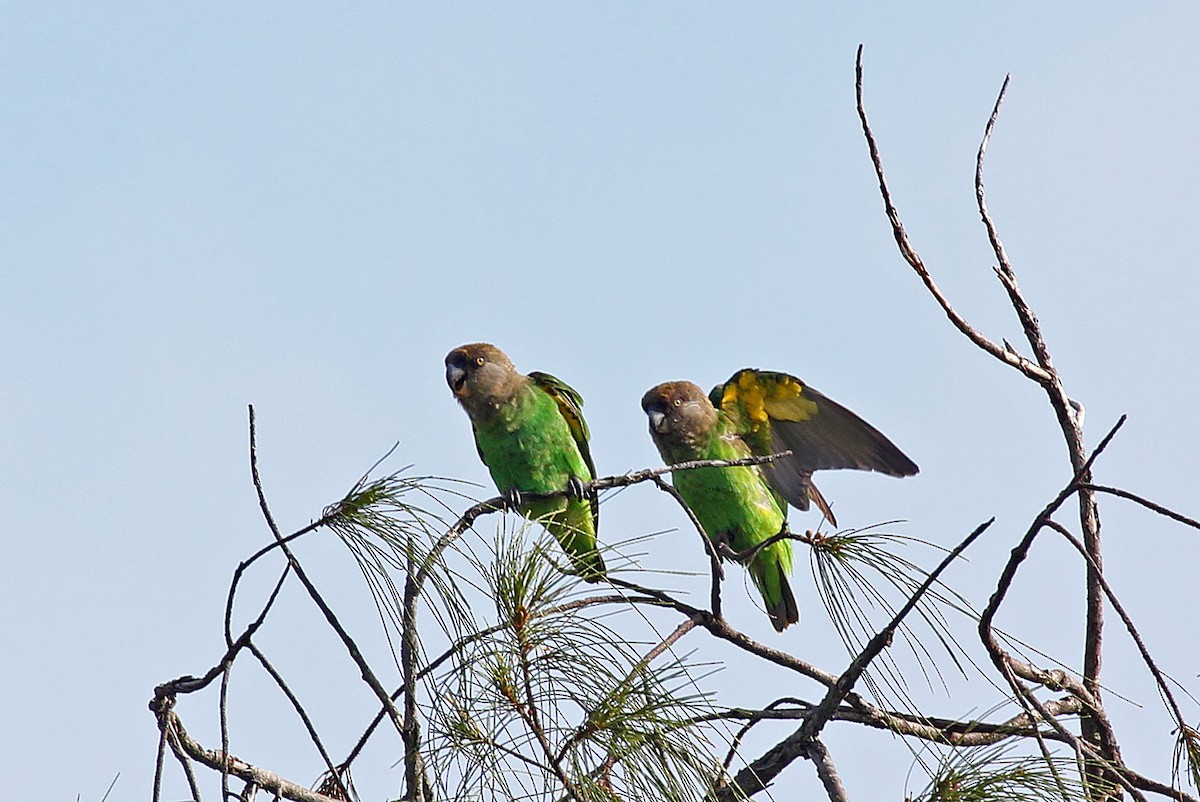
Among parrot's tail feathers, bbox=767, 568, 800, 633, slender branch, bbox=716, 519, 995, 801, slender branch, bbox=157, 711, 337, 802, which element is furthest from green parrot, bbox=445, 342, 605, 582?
slender branch, bbox=157, 711, 337, 802

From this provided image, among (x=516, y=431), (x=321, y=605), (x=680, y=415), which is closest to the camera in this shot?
(x=321, y=605)

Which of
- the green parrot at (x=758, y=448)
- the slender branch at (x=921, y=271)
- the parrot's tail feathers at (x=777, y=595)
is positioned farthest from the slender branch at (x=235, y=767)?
the parrot's tail feathers at (x=777, y=595)

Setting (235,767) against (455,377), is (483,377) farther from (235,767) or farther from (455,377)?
(235,767)

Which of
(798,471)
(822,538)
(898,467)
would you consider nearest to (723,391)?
(798,471)

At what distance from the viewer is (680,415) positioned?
18.6ft

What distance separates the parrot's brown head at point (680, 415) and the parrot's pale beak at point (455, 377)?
86cm

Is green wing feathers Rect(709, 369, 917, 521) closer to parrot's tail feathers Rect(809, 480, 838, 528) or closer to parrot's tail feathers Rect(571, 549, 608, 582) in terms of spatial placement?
parrot's tail feathers Rect(809, 480, 838, 528)

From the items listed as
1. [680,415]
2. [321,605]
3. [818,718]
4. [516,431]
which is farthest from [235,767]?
[680,415]

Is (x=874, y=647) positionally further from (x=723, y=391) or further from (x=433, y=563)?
(x=723, y=391)

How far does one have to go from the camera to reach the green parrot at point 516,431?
5.34 metres

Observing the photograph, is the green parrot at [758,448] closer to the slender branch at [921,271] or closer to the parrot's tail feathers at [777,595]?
the parrot's tail feathers at [777,595]

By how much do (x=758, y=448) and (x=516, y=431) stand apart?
1.15 metres

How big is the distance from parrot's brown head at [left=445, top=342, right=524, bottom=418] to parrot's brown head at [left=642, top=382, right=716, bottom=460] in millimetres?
653

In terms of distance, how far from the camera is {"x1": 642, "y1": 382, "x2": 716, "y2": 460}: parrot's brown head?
5668 millimetres
